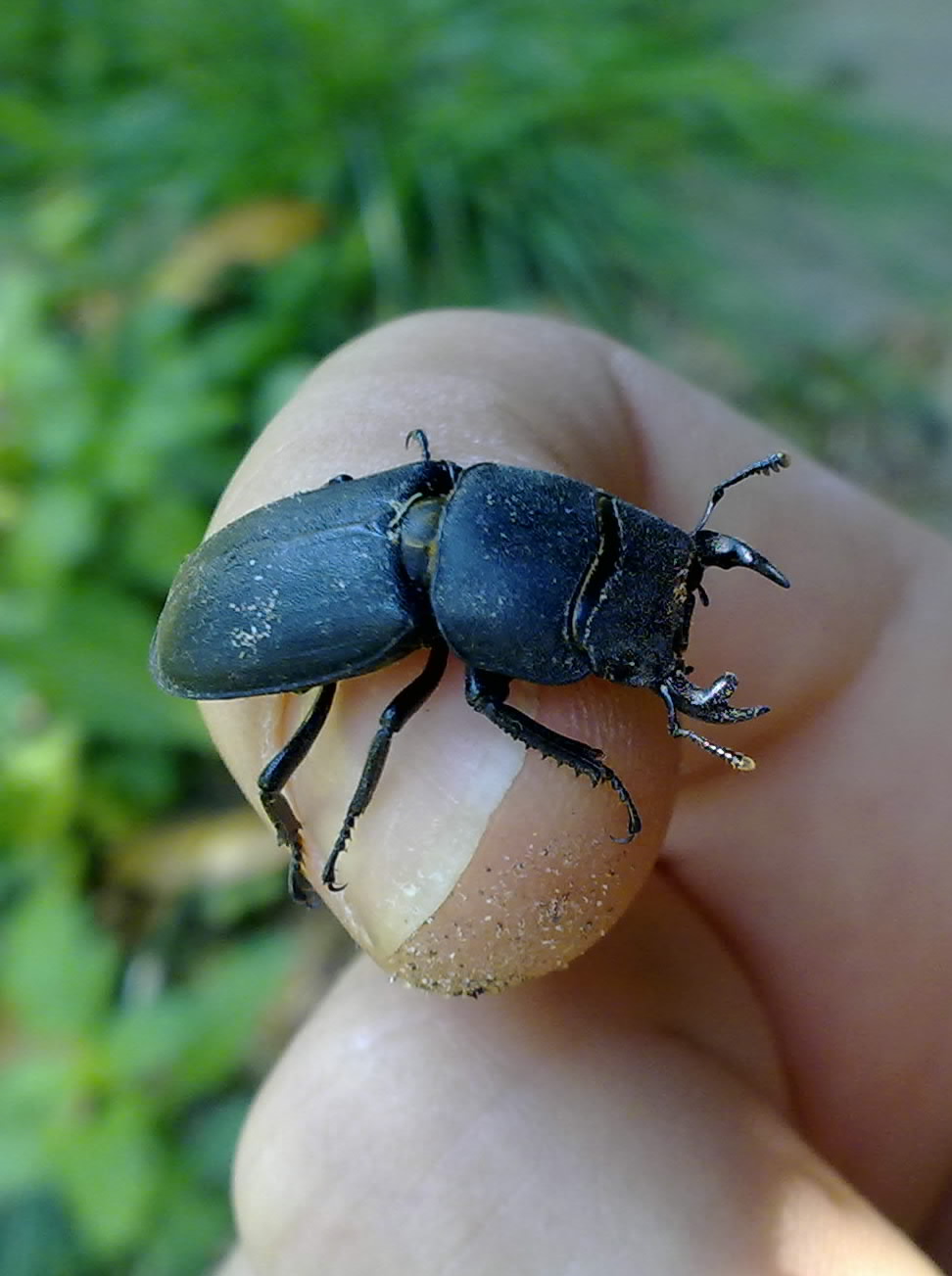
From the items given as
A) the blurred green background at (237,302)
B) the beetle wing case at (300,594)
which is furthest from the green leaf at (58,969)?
the beetle wing case at (300,594)

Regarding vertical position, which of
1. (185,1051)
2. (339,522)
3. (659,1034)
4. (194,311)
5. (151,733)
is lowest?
(185,1051)

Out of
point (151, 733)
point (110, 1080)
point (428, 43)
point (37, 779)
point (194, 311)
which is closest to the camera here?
point (110, 1080)

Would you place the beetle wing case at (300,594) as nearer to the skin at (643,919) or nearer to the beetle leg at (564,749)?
the skin at (643,919)

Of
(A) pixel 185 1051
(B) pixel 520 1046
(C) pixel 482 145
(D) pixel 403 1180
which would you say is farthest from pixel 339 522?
(C) pixel 482 145

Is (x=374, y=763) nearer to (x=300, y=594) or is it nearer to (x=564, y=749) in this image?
(x=564, y=749)

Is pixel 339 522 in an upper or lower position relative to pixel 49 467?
upper

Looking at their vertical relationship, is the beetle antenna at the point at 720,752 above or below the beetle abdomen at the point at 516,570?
below

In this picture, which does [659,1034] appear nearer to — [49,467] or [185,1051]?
[185,1051]
